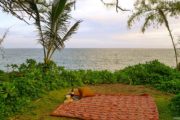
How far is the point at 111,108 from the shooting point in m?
10.2

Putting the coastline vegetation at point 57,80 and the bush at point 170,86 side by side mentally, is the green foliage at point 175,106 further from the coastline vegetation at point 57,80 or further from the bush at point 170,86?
the bush at point 170,86

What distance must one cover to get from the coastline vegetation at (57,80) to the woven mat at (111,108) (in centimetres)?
74

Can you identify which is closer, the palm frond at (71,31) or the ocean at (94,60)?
the palm frond at (71,31)

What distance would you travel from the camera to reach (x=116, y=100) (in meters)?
11.1

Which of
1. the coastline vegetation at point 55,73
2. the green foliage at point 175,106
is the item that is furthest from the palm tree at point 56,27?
the green foliage at point 175,106

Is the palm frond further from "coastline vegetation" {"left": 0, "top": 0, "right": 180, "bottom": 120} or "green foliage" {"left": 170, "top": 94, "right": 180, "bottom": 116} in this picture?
"green foliage" {"left": 170, "top": 94, "right": 180, "bottom": 116}

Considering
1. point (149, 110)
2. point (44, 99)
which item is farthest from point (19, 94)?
point (149, 110)

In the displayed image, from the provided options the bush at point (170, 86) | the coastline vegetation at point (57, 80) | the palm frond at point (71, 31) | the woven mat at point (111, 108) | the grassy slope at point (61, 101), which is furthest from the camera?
the palm frond at point (71, 31)

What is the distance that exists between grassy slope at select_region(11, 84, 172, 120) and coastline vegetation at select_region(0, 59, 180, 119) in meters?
0.22

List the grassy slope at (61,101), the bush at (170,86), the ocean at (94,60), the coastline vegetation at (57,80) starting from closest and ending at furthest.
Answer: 1. the grassy slope at (61,101)
2. the coastline vegetation at (57,80)
3. the bush at (170,86)
4. the ocean at (94,60)

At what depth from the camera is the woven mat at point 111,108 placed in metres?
9.41

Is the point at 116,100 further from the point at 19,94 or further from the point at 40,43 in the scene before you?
the point at 40,43

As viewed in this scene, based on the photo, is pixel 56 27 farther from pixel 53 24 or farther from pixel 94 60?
pixel 94 60

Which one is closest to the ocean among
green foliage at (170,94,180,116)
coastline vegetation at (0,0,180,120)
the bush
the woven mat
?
coastline vegetation at (0,0,180,120)
